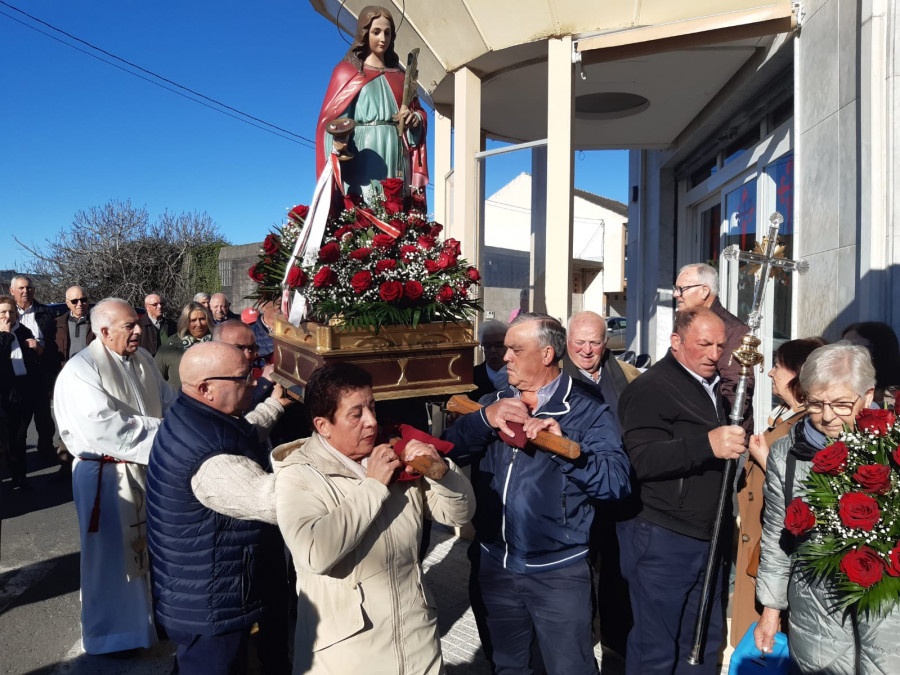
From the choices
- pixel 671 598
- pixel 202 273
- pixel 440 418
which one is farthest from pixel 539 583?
pixel 202 273

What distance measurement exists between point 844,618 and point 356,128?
3.37 metres

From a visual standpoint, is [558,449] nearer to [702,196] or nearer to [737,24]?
[737,24]

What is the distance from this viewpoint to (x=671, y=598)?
9.47ft

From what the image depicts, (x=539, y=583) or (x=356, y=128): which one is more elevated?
(x=356, y=128)

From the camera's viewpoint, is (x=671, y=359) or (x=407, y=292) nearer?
(x=671, y=359)

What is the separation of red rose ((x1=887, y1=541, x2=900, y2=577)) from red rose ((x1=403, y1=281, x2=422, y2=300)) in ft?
6.97

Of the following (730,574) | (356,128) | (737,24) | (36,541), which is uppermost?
(737,24)

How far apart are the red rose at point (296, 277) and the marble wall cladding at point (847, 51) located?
11.3ft

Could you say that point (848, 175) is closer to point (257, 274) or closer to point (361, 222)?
point (361, 222)

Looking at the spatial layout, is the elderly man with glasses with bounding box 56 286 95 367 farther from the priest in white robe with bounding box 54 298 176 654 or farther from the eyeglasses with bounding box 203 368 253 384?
the eyeglasses with bounding box 203 368 253 384

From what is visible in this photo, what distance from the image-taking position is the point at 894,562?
6.46 feet

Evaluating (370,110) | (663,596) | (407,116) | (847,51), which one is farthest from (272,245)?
(847,51)

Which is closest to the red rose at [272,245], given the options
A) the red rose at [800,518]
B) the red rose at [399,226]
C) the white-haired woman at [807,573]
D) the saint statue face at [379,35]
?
the red rose at [399,226]

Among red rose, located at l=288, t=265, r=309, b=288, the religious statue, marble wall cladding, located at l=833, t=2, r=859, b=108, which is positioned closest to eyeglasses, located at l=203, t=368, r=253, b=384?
red rose, located at l=288, t=265, r=309, b=288
